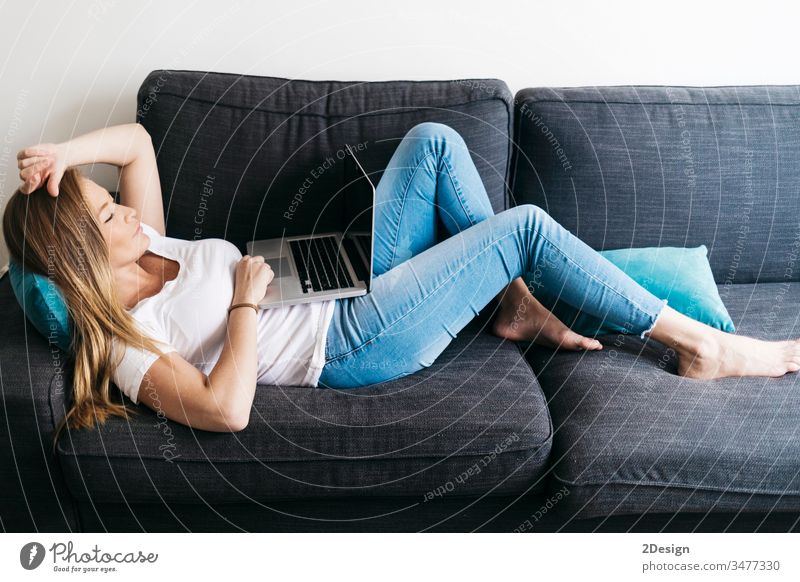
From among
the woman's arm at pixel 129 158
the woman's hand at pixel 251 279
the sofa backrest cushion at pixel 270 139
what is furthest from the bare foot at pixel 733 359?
the woman's arm at pixel 129 158

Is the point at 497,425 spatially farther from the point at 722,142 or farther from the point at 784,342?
the point at 722,142

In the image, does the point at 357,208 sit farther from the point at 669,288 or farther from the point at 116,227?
the point at 669,288

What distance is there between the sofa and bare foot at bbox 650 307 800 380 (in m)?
0.03

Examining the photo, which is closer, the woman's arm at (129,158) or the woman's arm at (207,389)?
the woman's arm at (207,389)

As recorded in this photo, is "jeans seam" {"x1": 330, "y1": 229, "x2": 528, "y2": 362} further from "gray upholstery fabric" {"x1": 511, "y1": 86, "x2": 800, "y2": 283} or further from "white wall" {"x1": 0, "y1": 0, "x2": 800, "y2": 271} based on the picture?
"white wall" {"x1": 0, "y1": 0, "x2": 800, "y2": 271}

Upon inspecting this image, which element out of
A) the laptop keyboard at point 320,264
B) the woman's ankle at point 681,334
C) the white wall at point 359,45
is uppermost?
the white wall at point 359,45

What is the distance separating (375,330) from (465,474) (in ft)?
1.09

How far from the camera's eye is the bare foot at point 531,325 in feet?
5.55

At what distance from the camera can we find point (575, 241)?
1578 mm

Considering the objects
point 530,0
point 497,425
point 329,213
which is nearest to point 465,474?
point 497,425

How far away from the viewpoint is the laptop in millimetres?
1568

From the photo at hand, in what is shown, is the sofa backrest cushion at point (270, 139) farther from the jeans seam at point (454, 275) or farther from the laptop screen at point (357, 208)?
the jeans seam at point (454, 275)

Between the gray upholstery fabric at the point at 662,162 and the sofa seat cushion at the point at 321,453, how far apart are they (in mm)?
Result: 648

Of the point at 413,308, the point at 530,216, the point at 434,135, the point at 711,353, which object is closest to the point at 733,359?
the point at 711,353
